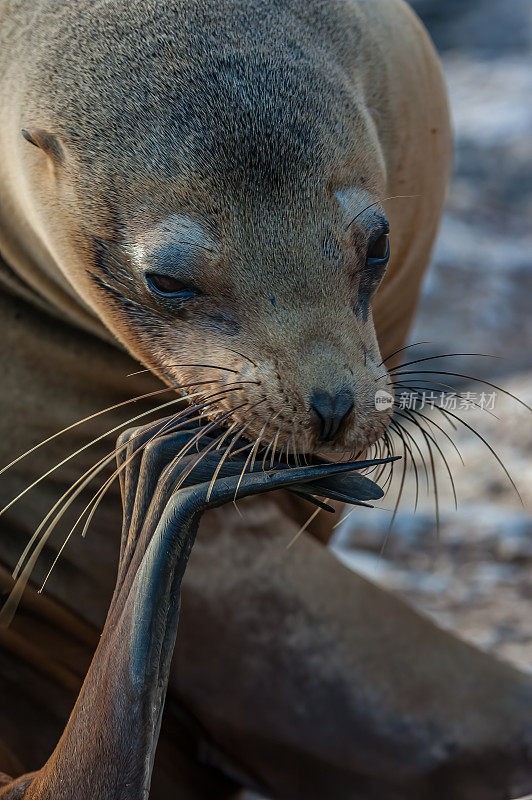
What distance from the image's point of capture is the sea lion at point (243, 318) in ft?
5.93

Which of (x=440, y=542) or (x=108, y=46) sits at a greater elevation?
(x=108, y=46)

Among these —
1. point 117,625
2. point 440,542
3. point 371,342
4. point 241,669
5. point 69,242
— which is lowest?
point 440,542

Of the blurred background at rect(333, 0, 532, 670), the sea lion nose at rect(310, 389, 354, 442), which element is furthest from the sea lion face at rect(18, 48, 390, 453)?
the blurred background at rect(333, 0, 532, 670)

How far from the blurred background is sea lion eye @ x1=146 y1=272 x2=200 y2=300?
1967 mm

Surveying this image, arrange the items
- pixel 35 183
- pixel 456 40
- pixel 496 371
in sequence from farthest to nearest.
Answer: pixel 456 40 < pixel 496 371 < pixel 35 183

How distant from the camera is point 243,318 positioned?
5.96 feet

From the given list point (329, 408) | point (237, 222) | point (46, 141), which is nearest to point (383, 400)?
point (329, 408)

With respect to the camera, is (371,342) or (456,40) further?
(456,40)

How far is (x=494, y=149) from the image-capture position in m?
7.18

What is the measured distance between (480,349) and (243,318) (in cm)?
399

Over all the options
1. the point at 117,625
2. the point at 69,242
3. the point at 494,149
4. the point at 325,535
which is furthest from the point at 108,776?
the point at 494,149

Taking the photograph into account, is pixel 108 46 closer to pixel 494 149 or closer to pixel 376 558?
pixel 376 558

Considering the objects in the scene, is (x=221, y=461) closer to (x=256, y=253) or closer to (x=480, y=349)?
(x=256, y=253)

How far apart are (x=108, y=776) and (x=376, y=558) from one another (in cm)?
248
